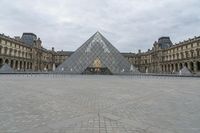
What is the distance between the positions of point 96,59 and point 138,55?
57776 millimetres

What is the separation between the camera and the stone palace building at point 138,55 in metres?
49.5

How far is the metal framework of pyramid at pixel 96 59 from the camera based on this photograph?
3506cm

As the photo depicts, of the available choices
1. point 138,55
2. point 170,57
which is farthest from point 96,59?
point 138,55

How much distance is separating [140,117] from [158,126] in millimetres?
731

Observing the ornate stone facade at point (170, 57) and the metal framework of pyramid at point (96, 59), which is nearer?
the metal framework of pyramid at point (96, 59)

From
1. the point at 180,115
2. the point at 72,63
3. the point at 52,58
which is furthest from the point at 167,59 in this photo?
the point at 180,115

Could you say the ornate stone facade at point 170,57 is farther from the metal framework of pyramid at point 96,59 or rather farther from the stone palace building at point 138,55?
the metal framework of pyramid at point 96,59

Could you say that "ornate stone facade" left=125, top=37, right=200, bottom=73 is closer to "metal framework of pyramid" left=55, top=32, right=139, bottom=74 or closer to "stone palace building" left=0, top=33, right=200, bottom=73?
"stone palace building" left=0, top=33, right=200, bottom=73

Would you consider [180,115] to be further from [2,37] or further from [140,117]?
[2,37]

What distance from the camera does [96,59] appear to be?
38.1 metres

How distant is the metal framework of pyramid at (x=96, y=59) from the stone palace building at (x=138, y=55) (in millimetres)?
23235

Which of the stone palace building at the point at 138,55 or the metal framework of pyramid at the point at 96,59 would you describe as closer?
the metal framework of pyramid at the point at 96,59

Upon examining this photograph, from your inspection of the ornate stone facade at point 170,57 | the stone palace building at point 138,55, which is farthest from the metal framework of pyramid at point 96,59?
the ornate stone facade at point 170,57

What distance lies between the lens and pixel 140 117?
175 inches
